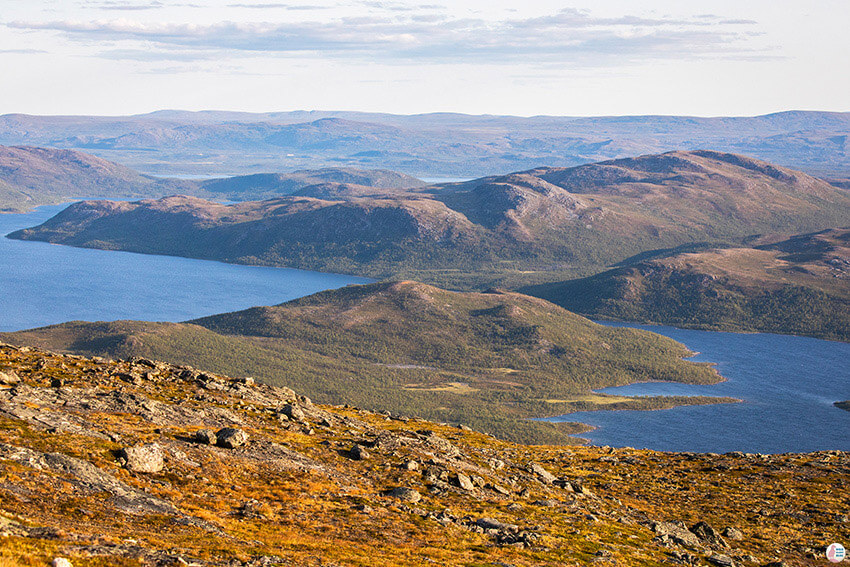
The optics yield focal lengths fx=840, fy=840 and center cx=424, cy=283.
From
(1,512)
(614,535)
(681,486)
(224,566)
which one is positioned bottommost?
(681,486)

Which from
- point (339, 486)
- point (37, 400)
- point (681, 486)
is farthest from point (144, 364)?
point (681, 486)

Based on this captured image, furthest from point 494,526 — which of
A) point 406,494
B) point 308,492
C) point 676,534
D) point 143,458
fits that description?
point 143,458

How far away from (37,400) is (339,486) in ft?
93.9

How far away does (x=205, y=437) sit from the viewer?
74938 mm

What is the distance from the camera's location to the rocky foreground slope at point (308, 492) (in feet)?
180

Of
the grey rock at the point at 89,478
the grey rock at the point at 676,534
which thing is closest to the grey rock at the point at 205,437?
the grey rock at the point at 89,478

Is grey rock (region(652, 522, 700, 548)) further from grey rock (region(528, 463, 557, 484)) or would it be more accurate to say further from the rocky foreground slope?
grey rock (region(528, 463, 557, 484))

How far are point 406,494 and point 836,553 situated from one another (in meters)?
42.3

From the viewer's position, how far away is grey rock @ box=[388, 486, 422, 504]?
241 ft

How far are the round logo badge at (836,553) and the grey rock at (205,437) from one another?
58640 mm

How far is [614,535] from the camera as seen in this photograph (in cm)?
7550

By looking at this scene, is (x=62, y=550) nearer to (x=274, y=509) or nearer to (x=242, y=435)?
(x=274, y=509)

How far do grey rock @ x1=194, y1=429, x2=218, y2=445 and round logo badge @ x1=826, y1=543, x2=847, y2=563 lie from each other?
2309 inches

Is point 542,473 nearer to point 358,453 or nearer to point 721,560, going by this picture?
point 358,453
